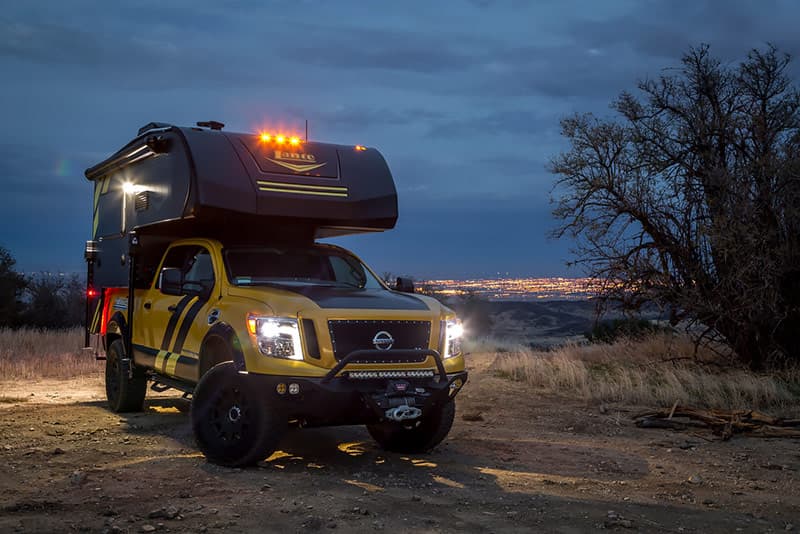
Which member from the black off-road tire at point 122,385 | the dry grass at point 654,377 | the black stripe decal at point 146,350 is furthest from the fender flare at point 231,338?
the dry grass at point 654,377

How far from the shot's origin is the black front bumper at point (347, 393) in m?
7.25

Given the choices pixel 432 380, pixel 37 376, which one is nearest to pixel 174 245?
pixel 432 380

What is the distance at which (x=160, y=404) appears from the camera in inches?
484

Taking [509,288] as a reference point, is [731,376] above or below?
below

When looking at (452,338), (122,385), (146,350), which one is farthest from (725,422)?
(122,385)

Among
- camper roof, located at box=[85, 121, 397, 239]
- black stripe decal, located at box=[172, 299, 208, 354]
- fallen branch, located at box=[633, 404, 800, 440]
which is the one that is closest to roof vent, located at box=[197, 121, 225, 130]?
camper roof, located at box=[85, 121, 397, 239]

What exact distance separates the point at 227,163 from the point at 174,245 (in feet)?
6.05

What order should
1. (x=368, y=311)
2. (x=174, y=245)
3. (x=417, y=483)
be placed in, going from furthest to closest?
(x=174, y=245) < (x=368, y=311) < (x=417, y=483)

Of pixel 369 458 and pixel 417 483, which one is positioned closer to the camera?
pixel 417 483

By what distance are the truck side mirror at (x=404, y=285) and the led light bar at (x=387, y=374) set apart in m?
1.98

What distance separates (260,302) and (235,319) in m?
0.32

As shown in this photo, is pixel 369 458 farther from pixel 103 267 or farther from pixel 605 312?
pixel 605 312

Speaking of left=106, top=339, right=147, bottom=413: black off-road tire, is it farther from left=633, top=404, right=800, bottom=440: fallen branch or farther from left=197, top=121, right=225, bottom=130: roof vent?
left=633, top=404, right=800, bottom=440: fallen branch

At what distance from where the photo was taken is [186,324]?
9023 mm
